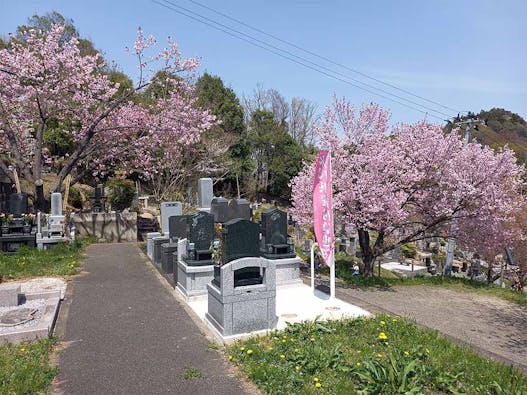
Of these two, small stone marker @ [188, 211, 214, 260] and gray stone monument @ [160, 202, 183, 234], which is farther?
gray stone monument @ [160, 202, 183, 234]

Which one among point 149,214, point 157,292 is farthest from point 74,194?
point 157,292

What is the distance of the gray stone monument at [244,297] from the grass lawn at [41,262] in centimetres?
683

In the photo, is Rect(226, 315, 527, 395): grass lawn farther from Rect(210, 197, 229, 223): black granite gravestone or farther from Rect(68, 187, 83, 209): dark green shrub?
Rect(68, 187, 83, 209): dark green shrub

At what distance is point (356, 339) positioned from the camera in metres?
6.42

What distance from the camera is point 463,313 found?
9.41 meters

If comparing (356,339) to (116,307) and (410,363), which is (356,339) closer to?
(410,363)

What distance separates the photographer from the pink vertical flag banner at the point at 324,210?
336 inches

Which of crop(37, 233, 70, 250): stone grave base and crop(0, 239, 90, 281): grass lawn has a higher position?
crop(37, 233, 70, 250): stone grave base

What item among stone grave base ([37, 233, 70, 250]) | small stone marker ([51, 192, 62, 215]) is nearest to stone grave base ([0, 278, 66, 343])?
stone grave base ([37, 233, 70, 250])

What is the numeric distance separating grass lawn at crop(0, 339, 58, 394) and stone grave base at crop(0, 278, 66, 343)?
0.58 feet

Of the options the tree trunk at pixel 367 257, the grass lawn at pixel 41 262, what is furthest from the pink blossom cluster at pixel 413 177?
the grass lawn at pixel 41 262

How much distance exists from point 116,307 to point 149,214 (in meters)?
16.2

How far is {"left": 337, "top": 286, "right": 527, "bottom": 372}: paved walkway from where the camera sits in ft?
23.4

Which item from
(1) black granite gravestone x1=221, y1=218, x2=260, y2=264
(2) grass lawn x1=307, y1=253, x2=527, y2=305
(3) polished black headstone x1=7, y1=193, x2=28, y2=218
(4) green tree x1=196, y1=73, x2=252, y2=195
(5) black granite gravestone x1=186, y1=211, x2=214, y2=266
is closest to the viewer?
(1) black granite gravestone x1=221, y1=218, x2=260, y2=264
